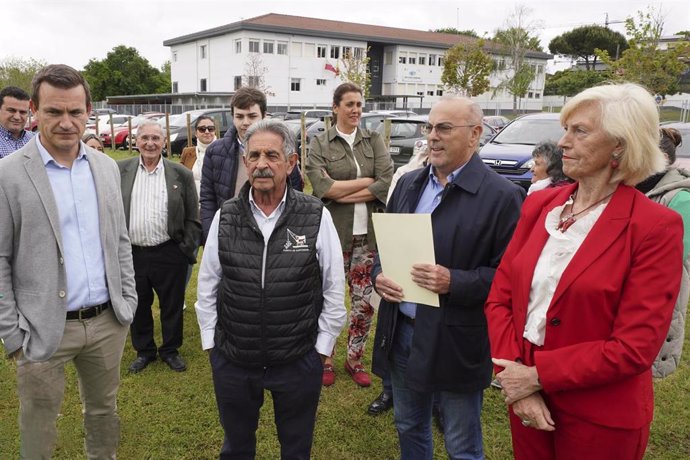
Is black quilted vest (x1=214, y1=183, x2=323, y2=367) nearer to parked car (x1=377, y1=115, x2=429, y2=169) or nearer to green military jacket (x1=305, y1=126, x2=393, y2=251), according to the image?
green military jacket (x1=305, y1=126, x2=393, y2=251)

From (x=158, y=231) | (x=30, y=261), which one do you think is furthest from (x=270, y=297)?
(x=158, y=231)

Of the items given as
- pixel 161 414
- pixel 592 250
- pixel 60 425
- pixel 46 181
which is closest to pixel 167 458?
pixel 161 414

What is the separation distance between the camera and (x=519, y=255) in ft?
6.80

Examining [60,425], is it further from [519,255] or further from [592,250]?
[592,250]

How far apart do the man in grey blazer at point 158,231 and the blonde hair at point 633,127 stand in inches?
130

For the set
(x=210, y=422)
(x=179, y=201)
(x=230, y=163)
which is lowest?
(x=210, y=422)

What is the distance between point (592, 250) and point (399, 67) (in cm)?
5696

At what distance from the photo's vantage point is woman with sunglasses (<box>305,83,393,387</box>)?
3.88 metres

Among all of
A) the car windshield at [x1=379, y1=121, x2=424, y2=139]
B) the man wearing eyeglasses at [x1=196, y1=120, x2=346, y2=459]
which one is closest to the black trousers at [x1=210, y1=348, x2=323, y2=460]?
the man wearing eyeglasses at [x1=196, y1=120, x2=346, y2=459]

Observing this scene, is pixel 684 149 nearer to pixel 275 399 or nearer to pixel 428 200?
pixel 428 200

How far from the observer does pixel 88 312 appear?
2.58m

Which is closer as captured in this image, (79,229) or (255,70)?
(79,229)

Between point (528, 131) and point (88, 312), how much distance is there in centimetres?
1047

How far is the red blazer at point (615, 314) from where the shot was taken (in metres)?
1.71
